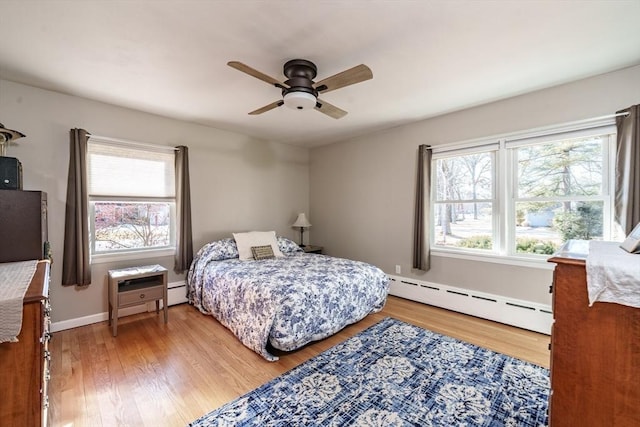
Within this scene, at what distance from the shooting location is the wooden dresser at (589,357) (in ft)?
3.18

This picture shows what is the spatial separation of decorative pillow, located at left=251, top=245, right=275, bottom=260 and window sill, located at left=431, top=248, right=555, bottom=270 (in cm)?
222

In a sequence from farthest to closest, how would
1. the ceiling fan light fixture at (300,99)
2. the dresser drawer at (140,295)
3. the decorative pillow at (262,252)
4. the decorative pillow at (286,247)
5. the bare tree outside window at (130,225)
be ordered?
the decorative pillow at (286,247)
the decorative pillow at (262,252)
the bare tree outside window at (130,225)
the dresser drawer at (140,295)
the ceiling fan light fixture at (300,99)

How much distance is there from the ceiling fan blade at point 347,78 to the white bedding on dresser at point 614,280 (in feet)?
5.01

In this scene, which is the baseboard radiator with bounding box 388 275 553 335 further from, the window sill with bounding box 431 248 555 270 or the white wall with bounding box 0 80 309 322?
the white wall with bounding box 0 80 309 322

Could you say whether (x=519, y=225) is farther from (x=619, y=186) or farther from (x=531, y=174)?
(x=619, y=186)

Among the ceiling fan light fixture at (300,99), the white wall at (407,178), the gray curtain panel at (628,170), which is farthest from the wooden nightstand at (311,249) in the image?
the gray curtain panel at (628,170)

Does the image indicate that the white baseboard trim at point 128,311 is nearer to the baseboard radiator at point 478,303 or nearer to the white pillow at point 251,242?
the white pillow at point 251,242

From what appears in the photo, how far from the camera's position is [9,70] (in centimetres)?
229

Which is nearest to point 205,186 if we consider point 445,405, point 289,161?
point 289,161

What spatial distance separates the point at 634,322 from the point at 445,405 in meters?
1.20

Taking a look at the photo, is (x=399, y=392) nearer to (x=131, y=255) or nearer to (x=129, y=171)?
(x=131, y=255)

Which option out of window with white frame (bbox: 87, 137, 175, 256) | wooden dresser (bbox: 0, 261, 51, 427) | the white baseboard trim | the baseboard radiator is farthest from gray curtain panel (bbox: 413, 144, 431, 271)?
wooden dresser (bbox: 0, 261, 51, 427)

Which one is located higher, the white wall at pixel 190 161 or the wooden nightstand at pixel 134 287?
the white wall at pixel 190 161

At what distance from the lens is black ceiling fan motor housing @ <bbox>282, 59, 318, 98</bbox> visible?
81.4 inches
